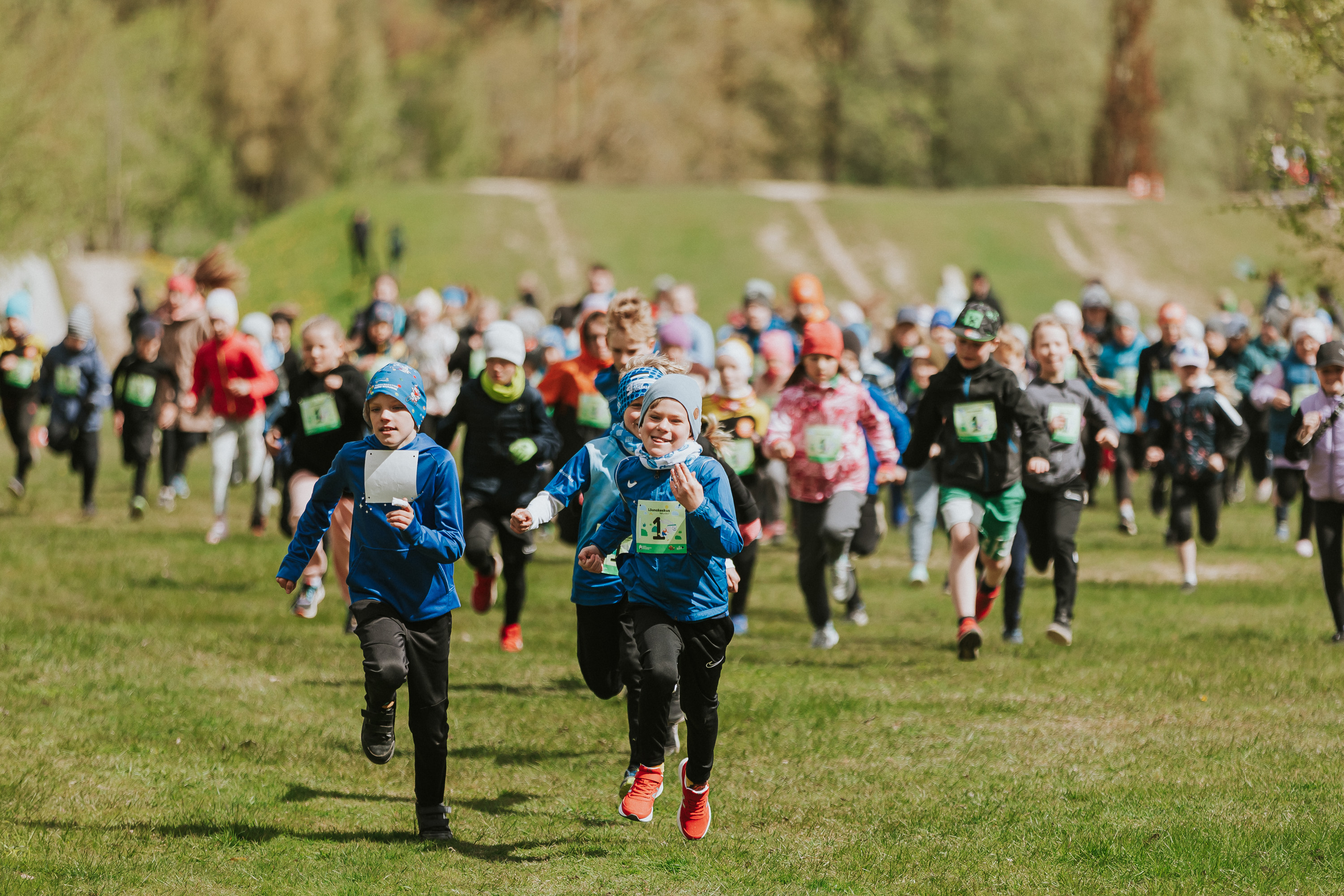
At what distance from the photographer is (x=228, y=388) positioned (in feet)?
→ 44.0

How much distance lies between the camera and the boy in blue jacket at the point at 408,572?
6242 millimetres

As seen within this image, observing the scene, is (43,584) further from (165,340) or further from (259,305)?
(259,305)

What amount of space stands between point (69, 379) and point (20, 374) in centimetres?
84

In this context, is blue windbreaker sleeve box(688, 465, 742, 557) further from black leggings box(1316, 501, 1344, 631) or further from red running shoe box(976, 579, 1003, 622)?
black leggings box(1316, 501, 1344, 631)

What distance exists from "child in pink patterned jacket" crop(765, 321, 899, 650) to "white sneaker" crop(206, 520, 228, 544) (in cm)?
668

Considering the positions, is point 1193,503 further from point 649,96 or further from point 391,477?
point 649,96

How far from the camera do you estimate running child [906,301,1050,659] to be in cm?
939

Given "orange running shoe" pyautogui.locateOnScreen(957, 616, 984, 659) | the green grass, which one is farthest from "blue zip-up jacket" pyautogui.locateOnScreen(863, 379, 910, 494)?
the green grass

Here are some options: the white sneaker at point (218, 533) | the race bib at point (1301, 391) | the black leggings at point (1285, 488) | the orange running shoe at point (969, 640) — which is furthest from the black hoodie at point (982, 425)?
the white sneaker at point (218, 533)

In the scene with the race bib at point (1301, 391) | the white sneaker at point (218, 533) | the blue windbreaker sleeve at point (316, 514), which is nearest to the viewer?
the blue windbreaker sleeve at point (316, 514)

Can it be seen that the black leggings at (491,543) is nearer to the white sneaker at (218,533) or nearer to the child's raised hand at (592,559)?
the child's raised hand at (592,559)

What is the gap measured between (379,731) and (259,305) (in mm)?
36241

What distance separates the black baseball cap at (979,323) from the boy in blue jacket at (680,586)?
3354 millimetres

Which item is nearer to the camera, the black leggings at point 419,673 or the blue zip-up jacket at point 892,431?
the black leggings at point 419,673
